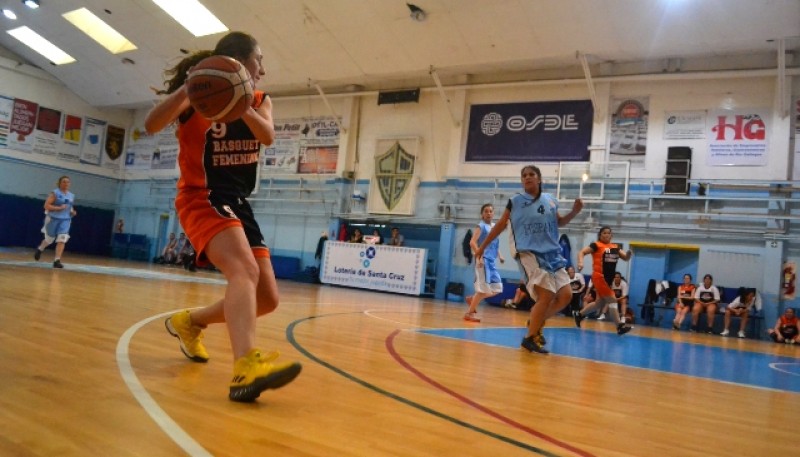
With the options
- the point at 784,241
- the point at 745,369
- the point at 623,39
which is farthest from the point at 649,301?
the point at 745,369

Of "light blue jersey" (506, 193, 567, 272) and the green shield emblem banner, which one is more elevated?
the green shield emblem banner

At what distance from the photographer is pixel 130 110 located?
2720cm

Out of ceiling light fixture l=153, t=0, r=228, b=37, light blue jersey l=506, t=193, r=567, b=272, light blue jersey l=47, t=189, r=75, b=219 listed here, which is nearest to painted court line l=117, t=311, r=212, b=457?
light blue jersey l=506, t=193, r=567, b=272

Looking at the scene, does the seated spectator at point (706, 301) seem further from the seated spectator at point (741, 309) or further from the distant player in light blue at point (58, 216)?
the distant player in light blue at point (58, 216)

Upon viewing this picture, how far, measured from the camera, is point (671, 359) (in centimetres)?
615

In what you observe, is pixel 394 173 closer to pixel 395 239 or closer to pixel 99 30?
pixel 395 239

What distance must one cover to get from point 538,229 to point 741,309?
9823mm

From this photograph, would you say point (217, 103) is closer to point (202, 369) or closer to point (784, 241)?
point (202, 369)

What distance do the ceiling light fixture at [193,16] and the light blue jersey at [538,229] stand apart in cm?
1437

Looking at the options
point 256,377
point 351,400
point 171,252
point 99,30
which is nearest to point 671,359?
point 351,400

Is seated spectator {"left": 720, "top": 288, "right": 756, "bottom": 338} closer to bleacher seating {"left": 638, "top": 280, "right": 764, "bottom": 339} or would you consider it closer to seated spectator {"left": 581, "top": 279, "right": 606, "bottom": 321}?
bleacher seating {"left": 638, "top": 280, "right": 764, "bottom": 339}

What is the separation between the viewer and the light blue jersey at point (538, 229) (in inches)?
228

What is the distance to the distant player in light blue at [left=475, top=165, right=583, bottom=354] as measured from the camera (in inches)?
225

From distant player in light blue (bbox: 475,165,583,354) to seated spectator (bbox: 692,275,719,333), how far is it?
930 centimetres
